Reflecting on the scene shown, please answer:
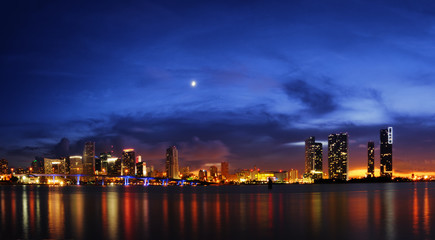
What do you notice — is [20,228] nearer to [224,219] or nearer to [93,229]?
[93,229]

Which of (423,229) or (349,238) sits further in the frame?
(423,229)

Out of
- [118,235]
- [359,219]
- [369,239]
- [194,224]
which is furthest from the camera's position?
[359,219]

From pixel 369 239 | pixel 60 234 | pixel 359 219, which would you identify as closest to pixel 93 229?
pixel 60 234

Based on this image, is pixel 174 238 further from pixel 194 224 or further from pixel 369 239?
pixel 369 239

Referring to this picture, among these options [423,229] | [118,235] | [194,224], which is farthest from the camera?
[194,224]

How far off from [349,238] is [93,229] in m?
23.4

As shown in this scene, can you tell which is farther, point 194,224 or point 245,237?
point 194,224

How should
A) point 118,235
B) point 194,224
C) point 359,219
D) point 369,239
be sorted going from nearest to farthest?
point 369,239, point 118,235, point 194,224, point 359,219

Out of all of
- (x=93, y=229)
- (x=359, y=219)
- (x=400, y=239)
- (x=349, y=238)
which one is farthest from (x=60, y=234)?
(x=359, y=219)

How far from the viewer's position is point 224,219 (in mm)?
51469

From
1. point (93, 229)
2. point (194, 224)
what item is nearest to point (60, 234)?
point (93, 229)

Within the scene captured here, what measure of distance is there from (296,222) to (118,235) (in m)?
20.2

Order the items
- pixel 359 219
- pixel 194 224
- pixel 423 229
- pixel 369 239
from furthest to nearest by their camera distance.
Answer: pixel 359 219 → pixel 194 224 → pixel 423 229 → pixel 369 239

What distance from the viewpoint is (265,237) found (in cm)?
3572
